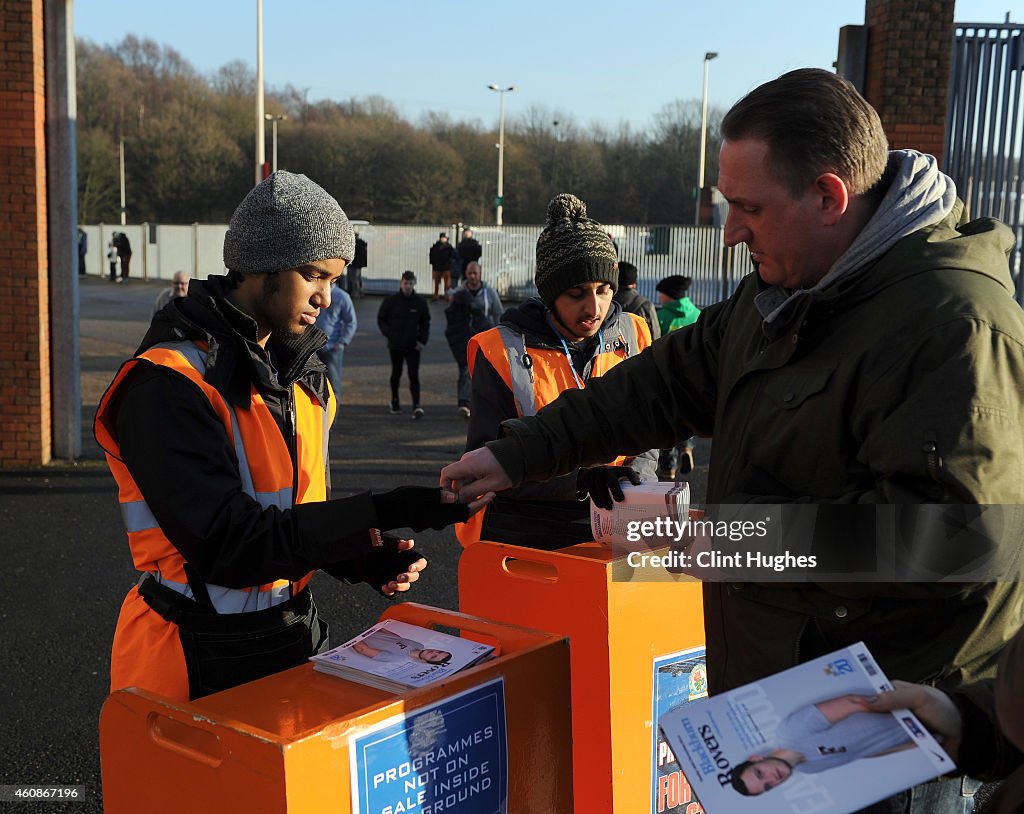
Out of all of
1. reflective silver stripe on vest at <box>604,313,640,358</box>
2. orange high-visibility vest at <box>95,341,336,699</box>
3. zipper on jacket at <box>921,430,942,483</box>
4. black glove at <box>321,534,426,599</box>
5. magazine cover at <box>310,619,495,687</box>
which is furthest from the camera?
reflective silver stripe on vest at <box>604,313,640,358</box>

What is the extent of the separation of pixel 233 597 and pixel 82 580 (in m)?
4.19

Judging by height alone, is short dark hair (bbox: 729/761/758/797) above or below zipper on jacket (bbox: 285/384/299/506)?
below

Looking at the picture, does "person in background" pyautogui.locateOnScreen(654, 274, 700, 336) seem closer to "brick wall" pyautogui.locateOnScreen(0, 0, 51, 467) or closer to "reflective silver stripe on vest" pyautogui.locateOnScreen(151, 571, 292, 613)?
"brick wall" pyautogui.locateOnScreen(0, 0, 51, 467)

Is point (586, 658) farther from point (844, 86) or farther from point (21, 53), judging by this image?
point (21, 53)

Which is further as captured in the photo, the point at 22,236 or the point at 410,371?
the point at 410,371

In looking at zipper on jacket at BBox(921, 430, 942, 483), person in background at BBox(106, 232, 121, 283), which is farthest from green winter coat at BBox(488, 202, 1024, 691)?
person in background at BBox(106, 232, 121, 283)

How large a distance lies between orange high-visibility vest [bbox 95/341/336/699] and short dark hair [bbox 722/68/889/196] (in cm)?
125

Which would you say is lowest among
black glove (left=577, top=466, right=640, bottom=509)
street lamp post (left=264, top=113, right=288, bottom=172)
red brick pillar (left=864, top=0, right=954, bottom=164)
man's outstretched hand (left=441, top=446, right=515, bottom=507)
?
black glove (left=577, top=466, right=640, bottom=509)

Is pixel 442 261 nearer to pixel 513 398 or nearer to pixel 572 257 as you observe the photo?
pixel 572 257

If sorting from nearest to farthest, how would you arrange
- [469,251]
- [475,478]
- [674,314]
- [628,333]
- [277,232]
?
[277,232] → [475,478] → [628,333] → [674,314] → [469,251]

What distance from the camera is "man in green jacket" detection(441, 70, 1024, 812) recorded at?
1698mm

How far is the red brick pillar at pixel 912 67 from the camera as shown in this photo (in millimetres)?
9086

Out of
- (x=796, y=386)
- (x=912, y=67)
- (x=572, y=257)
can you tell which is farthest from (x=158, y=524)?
(x=912, y=67)

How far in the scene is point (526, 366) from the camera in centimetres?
362
